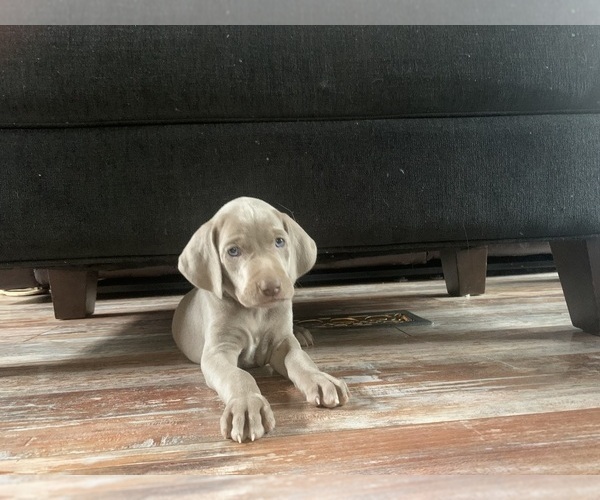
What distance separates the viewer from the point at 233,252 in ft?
4.32

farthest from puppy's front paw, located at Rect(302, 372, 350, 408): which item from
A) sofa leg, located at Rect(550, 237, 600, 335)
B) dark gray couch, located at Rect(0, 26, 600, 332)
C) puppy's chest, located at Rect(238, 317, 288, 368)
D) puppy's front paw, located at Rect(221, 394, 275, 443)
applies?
sofa leg, located at Rect(550, 237, 600, 335)

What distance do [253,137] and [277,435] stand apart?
80 centimetres

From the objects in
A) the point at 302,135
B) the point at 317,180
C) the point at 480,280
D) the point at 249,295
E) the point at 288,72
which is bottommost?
the point at 480,280

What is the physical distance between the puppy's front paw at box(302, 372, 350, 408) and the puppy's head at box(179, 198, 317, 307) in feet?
0.68

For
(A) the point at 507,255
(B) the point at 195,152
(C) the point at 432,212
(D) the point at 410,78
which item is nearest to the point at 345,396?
(C) the point at 432,212

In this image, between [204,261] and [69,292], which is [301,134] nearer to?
[204,261]

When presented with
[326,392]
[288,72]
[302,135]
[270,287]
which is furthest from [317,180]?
[326,392]

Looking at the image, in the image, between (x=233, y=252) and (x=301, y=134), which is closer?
(x=233, y=252)

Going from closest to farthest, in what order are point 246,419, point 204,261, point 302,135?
1. point 246,419
2. point 204,261
3. point 302,135

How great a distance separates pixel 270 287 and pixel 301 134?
0.47 meters

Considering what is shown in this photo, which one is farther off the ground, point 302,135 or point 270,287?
point 302,135

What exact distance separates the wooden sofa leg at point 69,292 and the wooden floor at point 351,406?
0.43 m

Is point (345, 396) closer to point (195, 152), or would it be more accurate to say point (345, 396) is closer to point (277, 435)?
point (277, 435)

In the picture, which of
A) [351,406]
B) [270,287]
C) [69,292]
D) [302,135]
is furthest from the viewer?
[69,292]
